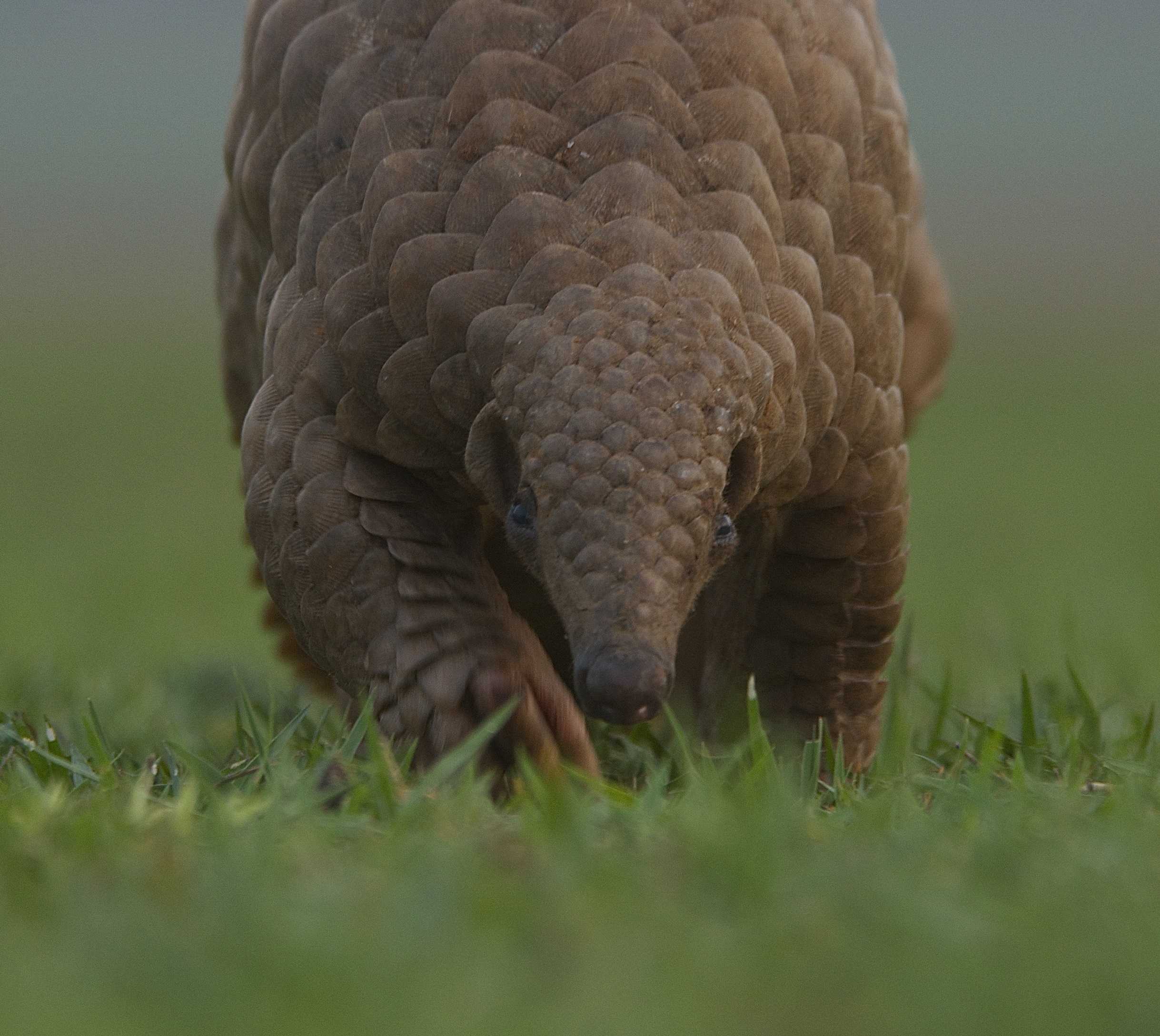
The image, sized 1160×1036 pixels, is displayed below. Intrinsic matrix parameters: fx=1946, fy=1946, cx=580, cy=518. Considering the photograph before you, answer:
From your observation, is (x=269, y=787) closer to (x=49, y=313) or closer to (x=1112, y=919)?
(x=1112, y=919)

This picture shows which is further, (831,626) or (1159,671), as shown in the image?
(1159,671)

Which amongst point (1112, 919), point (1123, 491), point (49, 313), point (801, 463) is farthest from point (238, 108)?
point (49, 313)

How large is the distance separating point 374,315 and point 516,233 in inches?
A: 13.5

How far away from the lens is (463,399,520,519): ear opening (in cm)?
340

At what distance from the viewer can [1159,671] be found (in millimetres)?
→ 5473

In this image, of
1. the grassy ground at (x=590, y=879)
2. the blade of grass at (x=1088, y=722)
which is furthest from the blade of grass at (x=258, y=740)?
the blade of grass at (x=1088, y=722)

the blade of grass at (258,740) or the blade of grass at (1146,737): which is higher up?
the blade of grass at (258,740)

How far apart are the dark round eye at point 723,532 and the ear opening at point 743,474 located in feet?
0.18

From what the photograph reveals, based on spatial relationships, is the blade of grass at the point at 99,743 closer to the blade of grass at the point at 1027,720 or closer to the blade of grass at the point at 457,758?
the blade of grass at the point at 457,758

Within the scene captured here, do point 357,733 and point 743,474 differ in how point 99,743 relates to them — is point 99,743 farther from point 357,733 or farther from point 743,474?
point 743,474

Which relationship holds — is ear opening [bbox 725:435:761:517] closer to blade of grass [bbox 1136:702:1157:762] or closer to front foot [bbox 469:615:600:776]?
front foot [bbox 469:615:600:776]

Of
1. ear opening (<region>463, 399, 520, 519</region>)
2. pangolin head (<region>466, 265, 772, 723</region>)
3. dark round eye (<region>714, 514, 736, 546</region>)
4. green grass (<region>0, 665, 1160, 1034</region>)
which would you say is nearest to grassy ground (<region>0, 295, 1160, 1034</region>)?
green grass (<region>0, 665, 1160, 1034</region>)

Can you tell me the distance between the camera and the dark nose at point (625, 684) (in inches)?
120

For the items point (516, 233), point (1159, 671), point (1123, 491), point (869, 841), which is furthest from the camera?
point (1123, 491)
